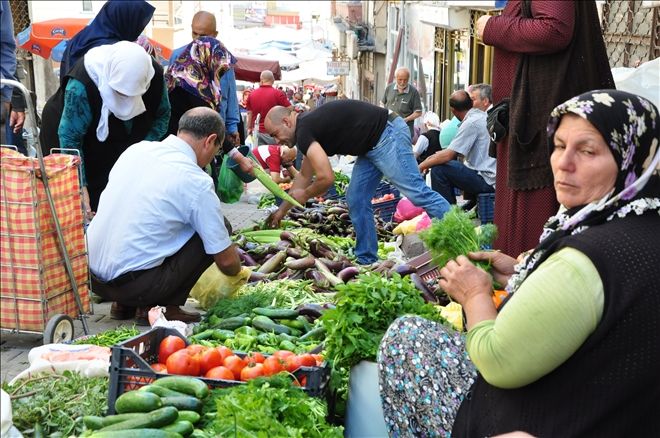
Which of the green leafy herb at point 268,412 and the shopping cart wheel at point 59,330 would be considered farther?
the shopping cart wheel at point 59,330

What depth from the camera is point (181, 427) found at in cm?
371

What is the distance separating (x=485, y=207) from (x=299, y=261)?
9.00 feet

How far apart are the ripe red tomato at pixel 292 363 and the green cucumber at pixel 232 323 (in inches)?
53.9

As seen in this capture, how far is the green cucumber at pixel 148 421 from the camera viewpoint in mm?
3662

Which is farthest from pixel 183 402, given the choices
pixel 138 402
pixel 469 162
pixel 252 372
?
pixel 469 162

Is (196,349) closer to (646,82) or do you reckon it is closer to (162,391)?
(162,391)

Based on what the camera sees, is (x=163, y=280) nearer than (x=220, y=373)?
No

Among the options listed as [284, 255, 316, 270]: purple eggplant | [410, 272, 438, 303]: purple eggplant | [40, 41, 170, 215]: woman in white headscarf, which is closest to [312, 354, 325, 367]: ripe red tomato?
[410, 272, 438, 303]: purple eggplant

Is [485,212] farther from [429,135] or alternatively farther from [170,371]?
[170,371]

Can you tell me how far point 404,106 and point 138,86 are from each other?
1085 centimetres

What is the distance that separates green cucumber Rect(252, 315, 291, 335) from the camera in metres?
5.50

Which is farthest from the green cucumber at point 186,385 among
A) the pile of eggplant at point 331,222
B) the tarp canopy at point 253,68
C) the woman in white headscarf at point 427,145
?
the tarp canopy at point 253,68

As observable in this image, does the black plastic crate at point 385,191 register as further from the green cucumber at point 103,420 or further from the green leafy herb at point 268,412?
the green cucumber at point 103,420

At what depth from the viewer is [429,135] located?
13.2 m
